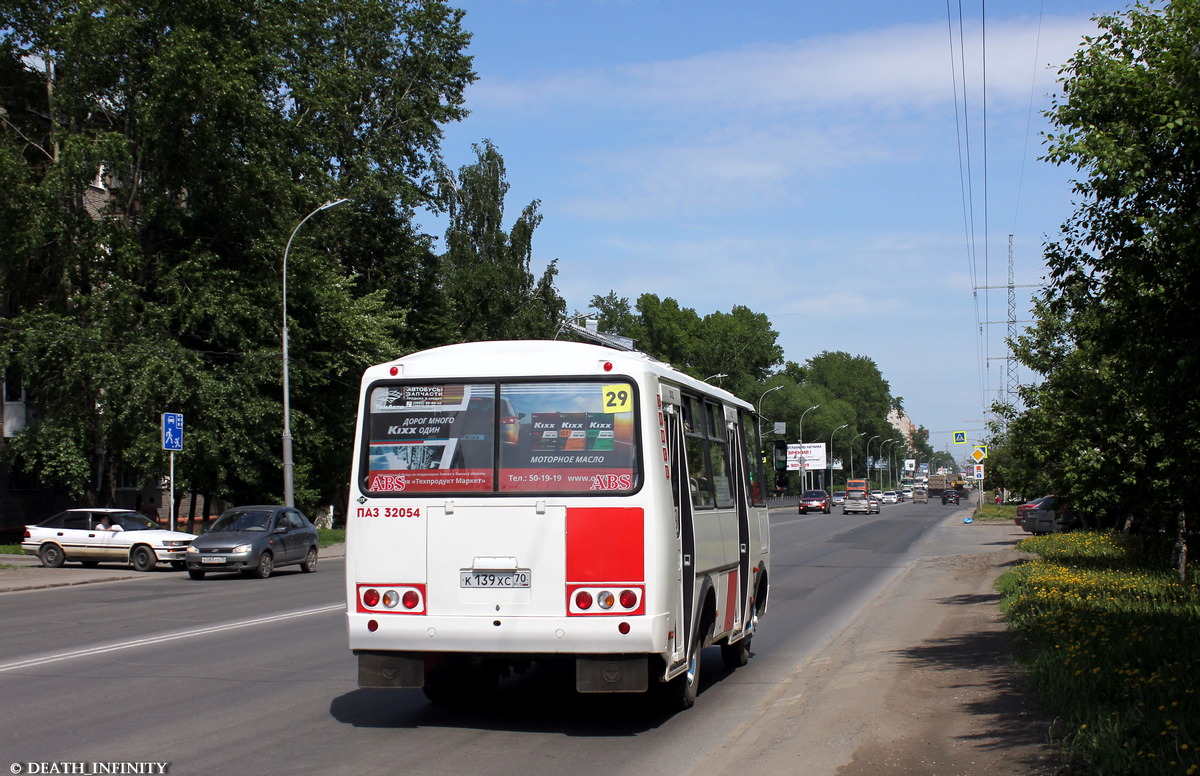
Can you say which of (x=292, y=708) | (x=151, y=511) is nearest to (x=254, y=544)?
(x=292, y=708)

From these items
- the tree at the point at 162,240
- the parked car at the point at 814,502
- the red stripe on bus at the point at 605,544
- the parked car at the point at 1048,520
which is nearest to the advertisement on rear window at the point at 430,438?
the red stripe on bus at the point at 605,544

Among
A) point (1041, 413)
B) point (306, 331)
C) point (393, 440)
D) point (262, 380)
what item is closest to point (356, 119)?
point (306, 331)

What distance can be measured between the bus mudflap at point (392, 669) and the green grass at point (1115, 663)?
4.40 metres

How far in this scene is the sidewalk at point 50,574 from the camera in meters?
22.9

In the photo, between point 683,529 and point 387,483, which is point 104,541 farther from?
point 683,529

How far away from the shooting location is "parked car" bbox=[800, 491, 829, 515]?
8319 cm

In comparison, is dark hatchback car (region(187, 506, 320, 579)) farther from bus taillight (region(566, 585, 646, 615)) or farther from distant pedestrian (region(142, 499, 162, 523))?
bus taillight (region(566, 585, 646, 615))

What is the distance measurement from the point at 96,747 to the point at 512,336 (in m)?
49.8

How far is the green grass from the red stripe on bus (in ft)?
9.74

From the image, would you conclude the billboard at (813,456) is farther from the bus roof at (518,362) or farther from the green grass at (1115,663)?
the bus roof at (518,362)

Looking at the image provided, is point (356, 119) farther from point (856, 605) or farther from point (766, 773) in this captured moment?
point (766, 773)

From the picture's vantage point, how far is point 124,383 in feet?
101

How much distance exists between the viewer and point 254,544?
24.8 meters

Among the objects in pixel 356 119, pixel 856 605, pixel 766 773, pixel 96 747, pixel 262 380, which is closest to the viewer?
pixel 766 773
